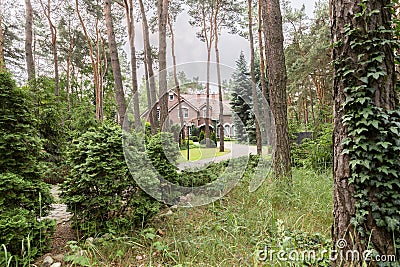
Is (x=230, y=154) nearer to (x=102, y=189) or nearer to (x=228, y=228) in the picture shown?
(x=228, y=228)

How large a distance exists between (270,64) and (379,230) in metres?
2.75

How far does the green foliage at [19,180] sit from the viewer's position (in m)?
1.80

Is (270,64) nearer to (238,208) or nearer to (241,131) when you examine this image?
(241,131)

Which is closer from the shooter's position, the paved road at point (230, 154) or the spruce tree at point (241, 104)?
the spruce tree at point (241, 104)

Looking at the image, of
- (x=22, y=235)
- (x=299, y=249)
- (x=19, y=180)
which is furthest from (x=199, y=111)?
(x=22, y=235)

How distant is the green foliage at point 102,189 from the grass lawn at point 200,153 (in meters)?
0.80

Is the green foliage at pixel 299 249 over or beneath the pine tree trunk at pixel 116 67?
beneath

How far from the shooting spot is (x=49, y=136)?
5.52 m

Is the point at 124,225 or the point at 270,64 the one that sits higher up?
the point at 270,64

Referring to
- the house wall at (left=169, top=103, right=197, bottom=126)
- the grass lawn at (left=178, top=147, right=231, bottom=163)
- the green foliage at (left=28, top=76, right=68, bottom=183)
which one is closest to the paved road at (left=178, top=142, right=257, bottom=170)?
the grass lawn at (left=178, top=147, right=231, bottom=163)

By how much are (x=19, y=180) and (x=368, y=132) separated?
254 cm

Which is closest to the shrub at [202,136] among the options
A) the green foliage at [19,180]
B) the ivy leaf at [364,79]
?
the green foliage at [19,180]

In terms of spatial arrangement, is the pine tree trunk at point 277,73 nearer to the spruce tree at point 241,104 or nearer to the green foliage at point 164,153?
the spruce tree at point 241,104

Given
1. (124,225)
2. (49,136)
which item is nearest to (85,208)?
(124,225)
